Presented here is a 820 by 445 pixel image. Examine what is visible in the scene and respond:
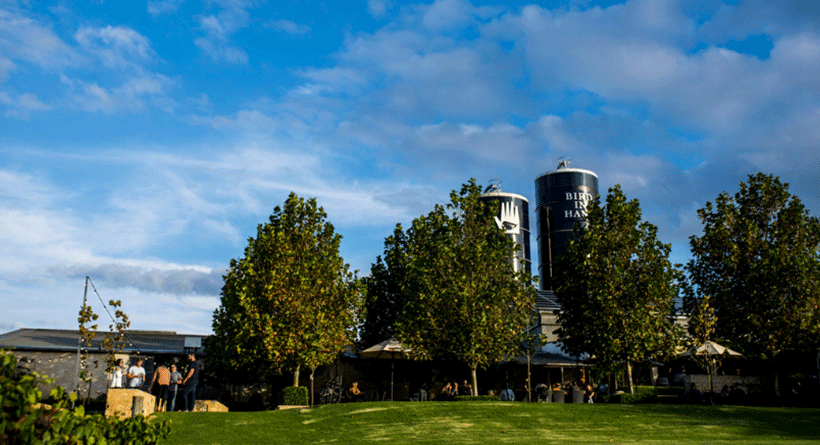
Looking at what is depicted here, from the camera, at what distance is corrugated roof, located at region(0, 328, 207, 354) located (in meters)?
33.0

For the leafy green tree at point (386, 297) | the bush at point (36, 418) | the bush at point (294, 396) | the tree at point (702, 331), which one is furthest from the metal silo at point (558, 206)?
the bush at point (36, 418)

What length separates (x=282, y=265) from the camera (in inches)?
1078

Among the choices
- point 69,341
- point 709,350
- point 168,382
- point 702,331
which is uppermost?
point 702,331

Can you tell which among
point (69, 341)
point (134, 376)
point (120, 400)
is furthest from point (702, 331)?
point (69, 341)

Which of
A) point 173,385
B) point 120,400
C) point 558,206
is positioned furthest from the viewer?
point 558,206

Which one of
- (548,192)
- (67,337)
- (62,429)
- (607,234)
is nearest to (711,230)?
(607,234)

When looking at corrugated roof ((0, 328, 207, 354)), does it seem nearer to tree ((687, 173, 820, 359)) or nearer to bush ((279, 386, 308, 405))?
bush ((279, 386, 308, 405))

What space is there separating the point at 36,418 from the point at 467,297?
24014 millimetres

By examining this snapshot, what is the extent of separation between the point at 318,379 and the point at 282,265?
408 inches

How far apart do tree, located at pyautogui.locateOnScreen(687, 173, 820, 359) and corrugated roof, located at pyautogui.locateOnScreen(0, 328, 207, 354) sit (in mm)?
28531

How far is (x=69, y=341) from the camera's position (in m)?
35.7

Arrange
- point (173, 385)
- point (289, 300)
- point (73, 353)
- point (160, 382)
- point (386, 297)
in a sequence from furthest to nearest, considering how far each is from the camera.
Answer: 1. point (386, 297)
2. point (73, 353)
3. point (289, 300)
4. point (173, 385)
5. point (160, 382)

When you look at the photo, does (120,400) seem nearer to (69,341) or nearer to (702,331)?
(69,341)

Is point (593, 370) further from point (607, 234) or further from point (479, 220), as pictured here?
point (479, 220)
